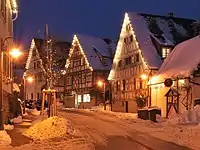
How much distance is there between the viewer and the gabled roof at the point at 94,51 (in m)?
57.6

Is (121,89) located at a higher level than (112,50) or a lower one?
lower

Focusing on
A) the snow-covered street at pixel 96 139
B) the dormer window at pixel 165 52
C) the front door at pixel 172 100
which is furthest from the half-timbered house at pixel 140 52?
the snow-covered street at pixel 96 139

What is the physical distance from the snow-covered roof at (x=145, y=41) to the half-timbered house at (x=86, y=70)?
13316mm

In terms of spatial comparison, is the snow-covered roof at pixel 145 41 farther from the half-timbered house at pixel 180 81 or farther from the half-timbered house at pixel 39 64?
the half-timbered house at pixel 39 64

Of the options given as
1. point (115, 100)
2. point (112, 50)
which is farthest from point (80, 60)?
point (115, 100)

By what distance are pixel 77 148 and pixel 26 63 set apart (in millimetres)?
63545

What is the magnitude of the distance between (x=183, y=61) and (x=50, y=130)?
63.3 feet

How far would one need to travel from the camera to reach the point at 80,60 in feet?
197

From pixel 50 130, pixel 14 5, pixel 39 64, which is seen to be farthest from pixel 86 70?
pixel 50 130

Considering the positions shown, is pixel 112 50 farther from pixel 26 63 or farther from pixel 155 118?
pixel 155 118

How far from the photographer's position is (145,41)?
42.8 metres

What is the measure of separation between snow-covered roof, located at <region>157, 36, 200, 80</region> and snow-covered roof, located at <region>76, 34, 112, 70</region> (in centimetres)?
2001

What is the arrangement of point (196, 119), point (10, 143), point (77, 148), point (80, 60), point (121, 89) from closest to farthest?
point (77, 148), point (10, 143), point (196, 119), point (121, 89), point (80, 60)

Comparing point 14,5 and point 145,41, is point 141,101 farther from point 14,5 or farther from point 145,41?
point 14,5
